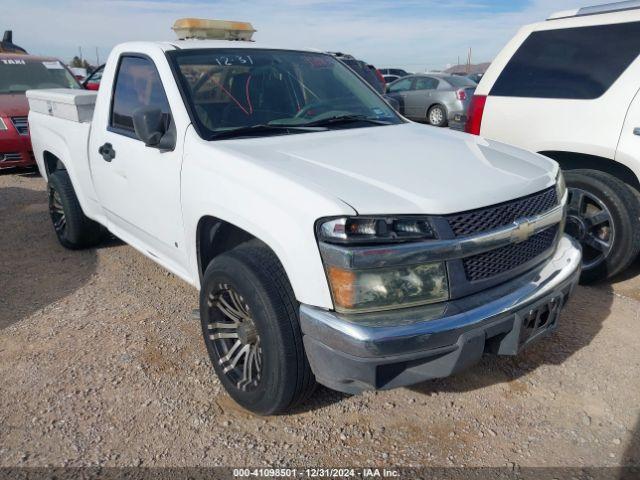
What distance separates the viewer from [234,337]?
9.25 ft

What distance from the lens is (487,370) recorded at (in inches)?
122

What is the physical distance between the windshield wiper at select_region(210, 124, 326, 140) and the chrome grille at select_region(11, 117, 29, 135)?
6.46 metres

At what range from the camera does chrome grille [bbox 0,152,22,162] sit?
7.93 meters

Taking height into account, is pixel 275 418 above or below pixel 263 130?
below

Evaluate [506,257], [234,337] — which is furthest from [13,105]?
[506,257]

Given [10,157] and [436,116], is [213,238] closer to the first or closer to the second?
[10,157]

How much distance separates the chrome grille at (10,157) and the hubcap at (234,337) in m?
6.71

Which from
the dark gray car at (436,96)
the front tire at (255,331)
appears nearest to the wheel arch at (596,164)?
the front tire at (255,331)

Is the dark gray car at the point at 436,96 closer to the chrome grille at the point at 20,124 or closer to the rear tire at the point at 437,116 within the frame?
the rear tire at the point at 437,116

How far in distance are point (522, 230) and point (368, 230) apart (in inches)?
30.1

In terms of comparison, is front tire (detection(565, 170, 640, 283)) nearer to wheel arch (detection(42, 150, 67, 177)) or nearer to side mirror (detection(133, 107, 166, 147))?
side mirror (detection(133, 107, 166, 147))

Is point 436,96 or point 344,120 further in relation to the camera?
point 436,96

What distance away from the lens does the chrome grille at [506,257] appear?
7.45ft

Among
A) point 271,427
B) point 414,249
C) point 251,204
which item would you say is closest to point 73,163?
point 251,204
